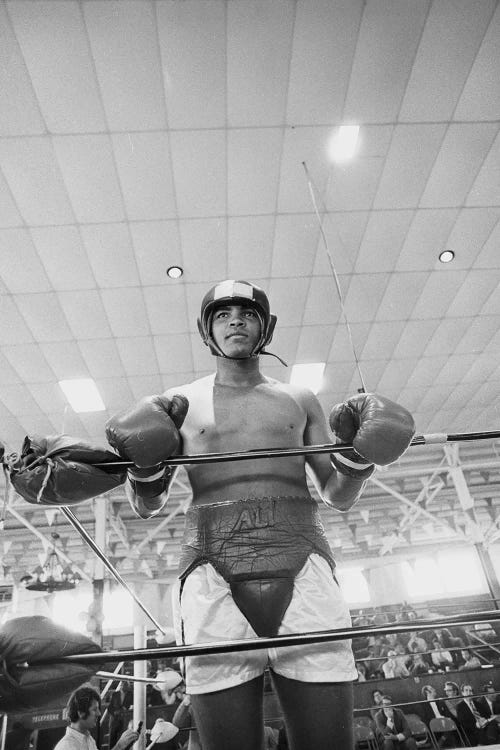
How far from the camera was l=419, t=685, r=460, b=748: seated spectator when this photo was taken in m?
5.00

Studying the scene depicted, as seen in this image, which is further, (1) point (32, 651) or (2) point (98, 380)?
(2) point (98, 380)

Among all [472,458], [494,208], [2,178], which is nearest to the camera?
[2,178]

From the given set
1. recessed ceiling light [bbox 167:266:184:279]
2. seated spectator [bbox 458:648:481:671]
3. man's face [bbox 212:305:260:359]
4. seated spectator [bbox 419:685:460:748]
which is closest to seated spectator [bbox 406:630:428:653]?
seated spectator [bbox 458:648:481:671]

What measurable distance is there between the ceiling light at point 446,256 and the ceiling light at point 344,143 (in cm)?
137

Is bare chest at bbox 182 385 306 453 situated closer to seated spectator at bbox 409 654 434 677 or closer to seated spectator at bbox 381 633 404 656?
seated spectator at bbox 409 654 434 677

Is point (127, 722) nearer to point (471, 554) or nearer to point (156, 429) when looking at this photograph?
point (156, 429)

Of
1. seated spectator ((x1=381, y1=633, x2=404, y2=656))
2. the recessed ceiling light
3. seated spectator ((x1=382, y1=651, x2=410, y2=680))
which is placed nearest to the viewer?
the recessed ceiling light

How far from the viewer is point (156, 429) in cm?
102

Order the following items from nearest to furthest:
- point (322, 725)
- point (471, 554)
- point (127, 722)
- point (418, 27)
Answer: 1. point (322, 725)
2. point (418, 27)
3. point (127, 722)
4. point (471, 554)

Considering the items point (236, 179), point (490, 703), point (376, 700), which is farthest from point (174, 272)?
point (490, 703)

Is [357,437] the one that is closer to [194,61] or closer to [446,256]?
[194,61]

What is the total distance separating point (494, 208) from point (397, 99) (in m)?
1.37

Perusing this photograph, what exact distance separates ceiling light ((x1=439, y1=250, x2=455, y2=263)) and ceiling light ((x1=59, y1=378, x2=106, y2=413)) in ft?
12.3

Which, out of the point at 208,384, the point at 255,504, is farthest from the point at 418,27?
the point at 255,504
